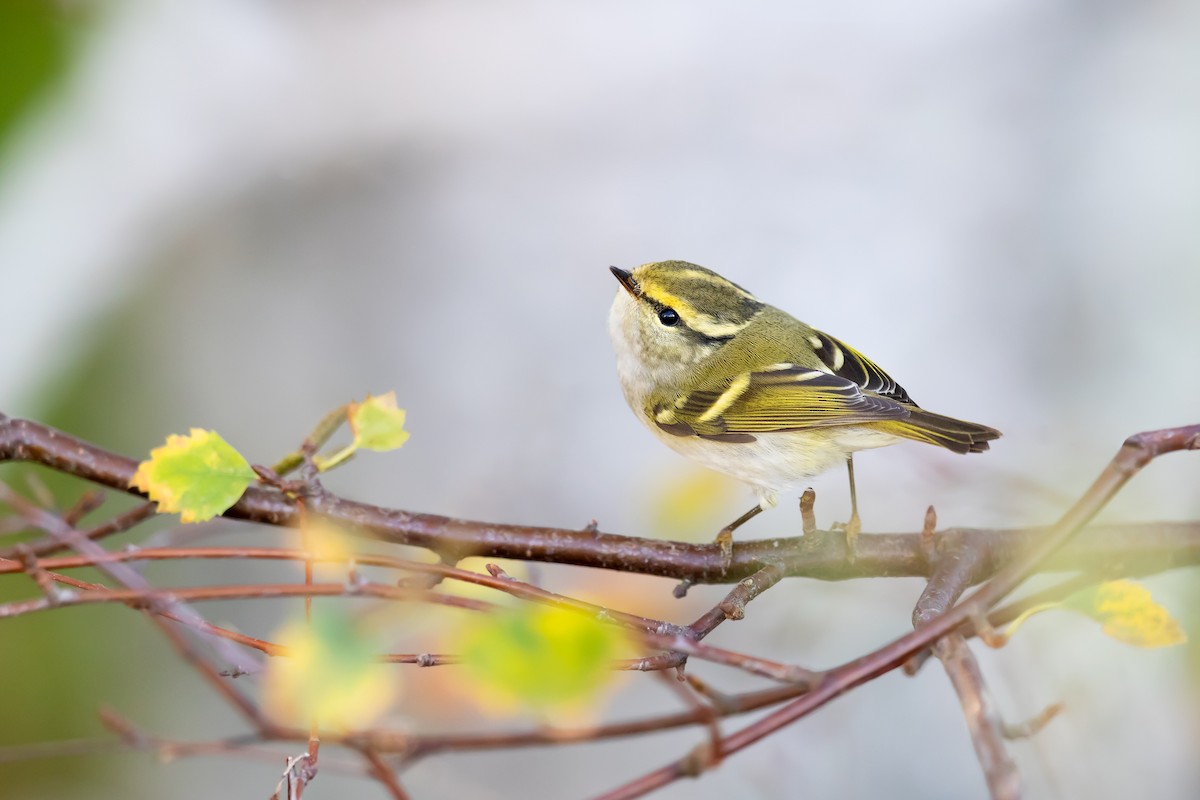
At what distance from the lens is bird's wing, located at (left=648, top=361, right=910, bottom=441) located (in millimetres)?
1038

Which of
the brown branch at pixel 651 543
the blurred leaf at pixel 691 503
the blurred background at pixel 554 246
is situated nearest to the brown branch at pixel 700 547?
the brown branch at pixel 651 543

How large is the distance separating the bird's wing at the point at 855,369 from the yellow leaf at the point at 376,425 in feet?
1.87

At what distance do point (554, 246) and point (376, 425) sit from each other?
3.95 feet

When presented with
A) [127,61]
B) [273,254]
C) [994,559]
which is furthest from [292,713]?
[127,61]

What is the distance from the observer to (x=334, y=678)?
1.26ft

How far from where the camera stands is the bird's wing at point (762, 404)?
104cm

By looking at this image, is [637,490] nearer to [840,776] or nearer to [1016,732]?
[840,776]

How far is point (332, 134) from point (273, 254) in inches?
9.6

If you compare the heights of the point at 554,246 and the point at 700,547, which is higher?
the point at 554,246

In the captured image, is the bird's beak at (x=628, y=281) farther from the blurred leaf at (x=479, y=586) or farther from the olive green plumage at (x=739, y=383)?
the blurred leaf at (x=479, y=586)

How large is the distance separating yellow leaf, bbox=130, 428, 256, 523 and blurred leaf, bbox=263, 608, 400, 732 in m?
0.23

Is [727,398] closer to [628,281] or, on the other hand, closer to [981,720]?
[628,281]

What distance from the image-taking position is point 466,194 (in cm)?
188

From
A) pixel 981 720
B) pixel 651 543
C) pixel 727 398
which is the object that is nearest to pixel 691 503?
pixel 727 398
